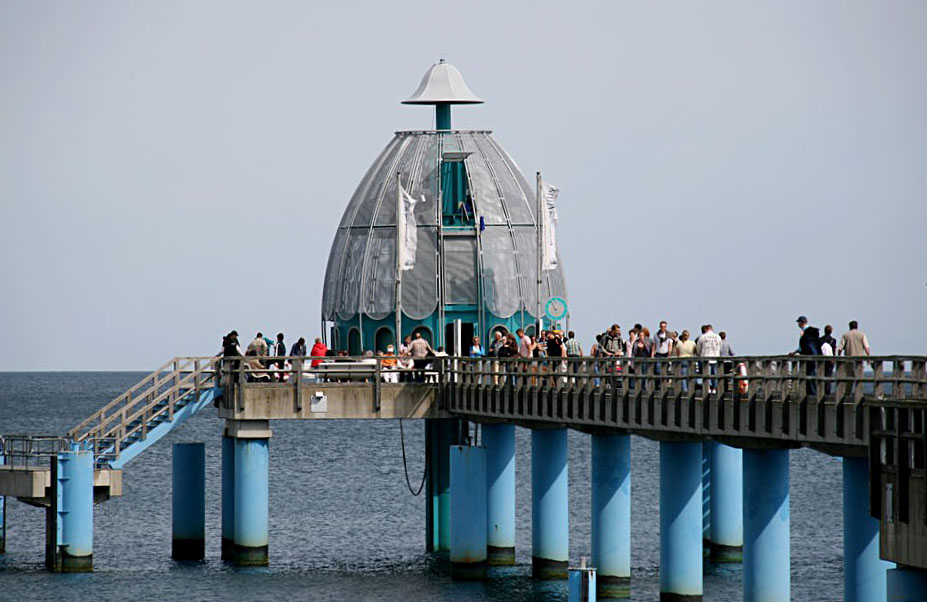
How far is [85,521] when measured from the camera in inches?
1823

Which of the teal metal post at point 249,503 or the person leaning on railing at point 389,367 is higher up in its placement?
the person leaning on railing at point 389,367

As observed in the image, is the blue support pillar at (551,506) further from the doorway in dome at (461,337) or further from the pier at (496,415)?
the doorway in dome at (461,337)

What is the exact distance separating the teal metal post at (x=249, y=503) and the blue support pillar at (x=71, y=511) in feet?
11.5

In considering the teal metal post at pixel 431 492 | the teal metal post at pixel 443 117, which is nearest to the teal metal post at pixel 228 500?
the teal metal post at pixel 431 492

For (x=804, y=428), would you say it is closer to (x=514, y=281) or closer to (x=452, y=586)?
(x=452, y=586)

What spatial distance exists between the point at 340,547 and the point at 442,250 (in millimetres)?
7837

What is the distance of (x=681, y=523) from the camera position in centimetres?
4028

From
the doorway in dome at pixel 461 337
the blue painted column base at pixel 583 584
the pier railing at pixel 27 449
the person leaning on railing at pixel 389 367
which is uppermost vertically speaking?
the doorway in dome at pixel 461 337

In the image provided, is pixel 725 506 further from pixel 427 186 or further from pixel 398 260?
pixel 427 186

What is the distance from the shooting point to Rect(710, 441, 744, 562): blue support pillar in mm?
50094

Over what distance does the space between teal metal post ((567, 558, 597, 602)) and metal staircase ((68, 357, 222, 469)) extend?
54.1 feet

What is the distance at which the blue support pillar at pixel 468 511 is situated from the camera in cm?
4634

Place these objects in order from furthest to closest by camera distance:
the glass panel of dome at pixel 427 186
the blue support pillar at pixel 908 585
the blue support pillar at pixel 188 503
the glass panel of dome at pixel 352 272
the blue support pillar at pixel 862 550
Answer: the glass panel of dome at pixel 352 272 < the glass panel of dome at pixel 427 186 < the blue support pillar at pixel 188 503 < the blue support pillar at pixel 862 550 < the blue support pillar at pixel 908 585

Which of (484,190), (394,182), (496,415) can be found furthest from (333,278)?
(496,415)
